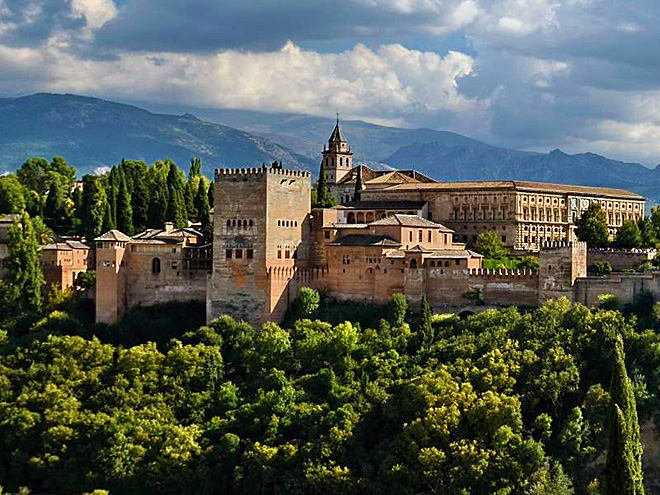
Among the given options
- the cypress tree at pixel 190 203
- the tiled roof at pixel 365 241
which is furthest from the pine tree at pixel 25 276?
the tiled roof at pixel 365 241

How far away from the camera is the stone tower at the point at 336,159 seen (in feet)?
Result: 314

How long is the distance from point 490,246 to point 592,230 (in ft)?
24.0

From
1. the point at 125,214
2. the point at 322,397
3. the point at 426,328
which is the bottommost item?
the point at 322,397

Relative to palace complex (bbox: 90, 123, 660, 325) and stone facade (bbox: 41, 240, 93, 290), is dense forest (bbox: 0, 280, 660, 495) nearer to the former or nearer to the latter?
palace complex (bbox: 90, 123, 660, 325)

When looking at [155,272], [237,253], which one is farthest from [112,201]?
[237,253]

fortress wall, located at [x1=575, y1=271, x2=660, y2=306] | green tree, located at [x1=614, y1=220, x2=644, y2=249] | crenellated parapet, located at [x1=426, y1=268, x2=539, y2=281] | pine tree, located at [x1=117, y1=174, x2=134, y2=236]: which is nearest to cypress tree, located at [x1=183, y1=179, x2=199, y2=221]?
pine tree, located at [x1=117, y1=174, x2=134, y2=236]

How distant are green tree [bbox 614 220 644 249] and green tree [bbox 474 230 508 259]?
7.11 metres

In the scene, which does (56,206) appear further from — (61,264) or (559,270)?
(559,270)

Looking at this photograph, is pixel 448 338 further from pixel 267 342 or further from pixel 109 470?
pixel 109 470

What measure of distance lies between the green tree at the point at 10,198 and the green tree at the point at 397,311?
3259cm

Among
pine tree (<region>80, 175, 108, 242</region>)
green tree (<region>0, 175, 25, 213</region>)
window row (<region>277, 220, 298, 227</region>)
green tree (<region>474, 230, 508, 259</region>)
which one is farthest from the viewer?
green tree (<region>0, 175, 25, 213</region>)

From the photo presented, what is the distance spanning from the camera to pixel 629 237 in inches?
2704

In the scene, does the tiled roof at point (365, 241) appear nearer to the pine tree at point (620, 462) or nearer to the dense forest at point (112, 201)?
the dense forest at point (112, 201)

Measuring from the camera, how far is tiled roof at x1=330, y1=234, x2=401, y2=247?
2280 inches
